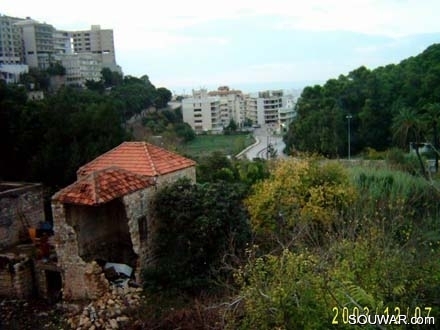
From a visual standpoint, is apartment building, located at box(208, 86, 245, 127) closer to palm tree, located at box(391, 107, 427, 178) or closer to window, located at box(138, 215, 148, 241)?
palm tree, located at box(391, 107, 427, 178)

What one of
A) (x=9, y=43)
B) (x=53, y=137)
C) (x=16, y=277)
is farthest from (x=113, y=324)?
(x=9, y=43)

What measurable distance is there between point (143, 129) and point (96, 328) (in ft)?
101

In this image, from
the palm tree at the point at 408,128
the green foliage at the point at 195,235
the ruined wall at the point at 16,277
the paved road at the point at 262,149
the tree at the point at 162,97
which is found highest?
the tree at the point at 162,97

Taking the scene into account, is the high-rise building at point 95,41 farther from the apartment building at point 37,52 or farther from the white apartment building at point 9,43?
the white apartment building at point 9,43

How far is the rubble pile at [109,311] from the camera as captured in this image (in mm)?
12336

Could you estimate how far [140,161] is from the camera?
15.8 metres

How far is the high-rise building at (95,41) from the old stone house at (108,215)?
3141 inches

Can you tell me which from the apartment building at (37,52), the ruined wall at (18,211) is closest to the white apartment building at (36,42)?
the apartment building at (37,52)

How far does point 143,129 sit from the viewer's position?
4203 cm

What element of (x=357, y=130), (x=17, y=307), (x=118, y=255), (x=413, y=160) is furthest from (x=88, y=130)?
(x=357, y=130)

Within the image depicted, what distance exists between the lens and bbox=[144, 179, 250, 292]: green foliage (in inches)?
537

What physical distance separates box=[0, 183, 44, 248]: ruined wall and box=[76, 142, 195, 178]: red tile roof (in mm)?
2163

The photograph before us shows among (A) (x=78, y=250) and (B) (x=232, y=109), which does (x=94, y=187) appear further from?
(B) (x=232, y=109)

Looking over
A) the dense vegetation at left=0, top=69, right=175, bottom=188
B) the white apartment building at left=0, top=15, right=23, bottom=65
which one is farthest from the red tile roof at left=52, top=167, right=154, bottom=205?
the white apartment building at left=0, top=15, right=23, bottom=65
